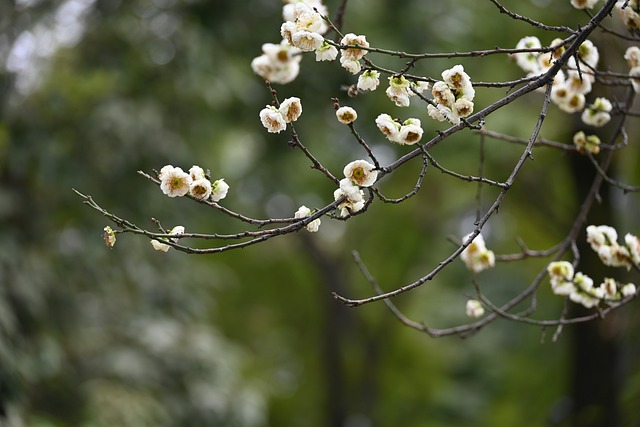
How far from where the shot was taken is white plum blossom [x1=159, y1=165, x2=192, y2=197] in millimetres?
1026

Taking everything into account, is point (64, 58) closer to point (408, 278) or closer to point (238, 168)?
point (238, 168)

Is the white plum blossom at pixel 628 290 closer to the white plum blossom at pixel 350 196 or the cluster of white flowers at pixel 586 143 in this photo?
the cluster of white flowers at pixel 586 143

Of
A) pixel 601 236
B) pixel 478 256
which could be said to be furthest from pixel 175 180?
pixel 601 236

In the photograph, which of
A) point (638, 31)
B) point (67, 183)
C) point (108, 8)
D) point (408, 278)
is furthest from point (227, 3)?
point (408, 278)

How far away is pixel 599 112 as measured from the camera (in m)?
1.44

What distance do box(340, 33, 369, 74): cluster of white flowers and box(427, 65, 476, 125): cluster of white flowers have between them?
0.11 m

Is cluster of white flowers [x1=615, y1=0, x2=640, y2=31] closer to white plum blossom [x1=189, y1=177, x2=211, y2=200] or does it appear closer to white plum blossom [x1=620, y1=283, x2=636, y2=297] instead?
white plum blossom [x1=620, y1=283, x2=636, y2=297]

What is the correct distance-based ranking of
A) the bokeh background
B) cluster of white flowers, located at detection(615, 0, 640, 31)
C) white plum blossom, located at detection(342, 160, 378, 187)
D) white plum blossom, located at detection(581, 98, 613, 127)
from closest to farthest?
white plum blossom, located at detection(342, 160, 378, 187), cluster of white flowers, located at detection(615, 0, 640, 31), white plum blossom, located at detection(581, 98, 613, 127), the bokeh background

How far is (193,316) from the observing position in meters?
4.09

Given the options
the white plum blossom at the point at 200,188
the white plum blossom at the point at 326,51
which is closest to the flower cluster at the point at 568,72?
the white plum blossom at the point at 326,51

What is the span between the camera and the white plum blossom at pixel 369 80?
1062mm

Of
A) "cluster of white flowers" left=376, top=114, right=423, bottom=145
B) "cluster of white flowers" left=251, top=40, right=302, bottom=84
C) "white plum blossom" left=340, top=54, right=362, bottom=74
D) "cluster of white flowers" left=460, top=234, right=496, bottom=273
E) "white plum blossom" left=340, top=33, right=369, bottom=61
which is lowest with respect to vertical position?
"cluster of white flowers" left=376, top=114, right=423, bottom=145

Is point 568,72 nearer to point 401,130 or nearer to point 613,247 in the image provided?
point 613,247

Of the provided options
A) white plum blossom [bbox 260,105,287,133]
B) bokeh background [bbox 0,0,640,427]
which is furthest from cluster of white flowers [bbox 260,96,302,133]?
bokeh background [bbox 0,0,640,427]
